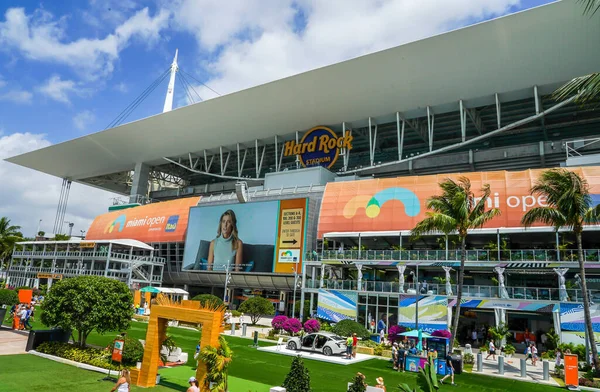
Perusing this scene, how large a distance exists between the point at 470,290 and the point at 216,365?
2857cm

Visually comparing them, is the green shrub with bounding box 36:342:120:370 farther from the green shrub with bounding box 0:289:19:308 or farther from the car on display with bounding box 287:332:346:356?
the green shrub with bounding box 0:289:19:308

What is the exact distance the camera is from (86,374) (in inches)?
682

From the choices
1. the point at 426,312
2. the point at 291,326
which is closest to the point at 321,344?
the point at 291,326

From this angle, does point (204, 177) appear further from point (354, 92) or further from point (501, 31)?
point (501, 31)

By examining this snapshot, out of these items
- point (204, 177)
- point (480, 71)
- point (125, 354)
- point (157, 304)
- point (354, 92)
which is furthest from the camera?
point (204, 177)

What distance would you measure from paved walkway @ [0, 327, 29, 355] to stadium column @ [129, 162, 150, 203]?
65.8 metres

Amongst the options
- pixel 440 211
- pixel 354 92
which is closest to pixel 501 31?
pixel 354 92

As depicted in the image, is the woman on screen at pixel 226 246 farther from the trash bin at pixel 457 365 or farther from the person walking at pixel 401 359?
the trash bin at pixel 457 365

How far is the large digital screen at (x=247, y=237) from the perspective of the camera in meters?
54.5

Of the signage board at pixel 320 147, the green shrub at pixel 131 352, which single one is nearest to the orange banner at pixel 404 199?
the signage board at pixel 320 147

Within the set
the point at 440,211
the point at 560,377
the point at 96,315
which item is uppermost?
the point at 440,211

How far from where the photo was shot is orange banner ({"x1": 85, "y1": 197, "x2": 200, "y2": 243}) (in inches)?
2751

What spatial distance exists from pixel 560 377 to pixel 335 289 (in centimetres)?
2076

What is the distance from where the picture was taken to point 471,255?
126 ft
